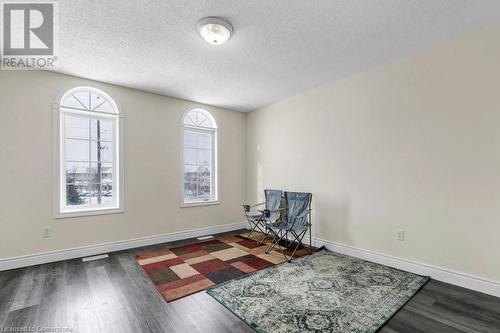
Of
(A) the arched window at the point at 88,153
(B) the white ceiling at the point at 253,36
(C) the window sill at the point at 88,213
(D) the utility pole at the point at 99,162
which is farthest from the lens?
(D) the utility pole at the point at 99,162

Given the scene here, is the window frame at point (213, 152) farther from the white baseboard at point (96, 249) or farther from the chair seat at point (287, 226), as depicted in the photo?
the chair seat at point (287, 226)

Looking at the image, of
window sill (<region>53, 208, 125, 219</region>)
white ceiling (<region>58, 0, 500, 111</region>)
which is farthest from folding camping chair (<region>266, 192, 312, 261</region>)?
window sill (<region>53, 208, 125, 219</region>)

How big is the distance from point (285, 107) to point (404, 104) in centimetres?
205

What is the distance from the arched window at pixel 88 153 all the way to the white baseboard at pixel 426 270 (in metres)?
3.64

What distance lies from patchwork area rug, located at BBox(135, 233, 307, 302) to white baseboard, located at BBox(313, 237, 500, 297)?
67 cm

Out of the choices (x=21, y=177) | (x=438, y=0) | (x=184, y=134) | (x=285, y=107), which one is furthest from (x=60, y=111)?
(x=438, y=0)

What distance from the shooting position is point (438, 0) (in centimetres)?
202

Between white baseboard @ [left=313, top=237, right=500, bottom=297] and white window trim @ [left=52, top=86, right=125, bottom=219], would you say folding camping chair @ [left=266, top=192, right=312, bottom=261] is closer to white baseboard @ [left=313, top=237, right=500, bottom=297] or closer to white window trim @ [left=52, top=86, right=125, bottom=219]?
white baseboard @ [left=313, top=237, right=500, bottom=297]

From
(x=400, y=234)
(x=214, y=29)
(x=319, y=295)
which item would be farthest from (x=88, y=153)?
(x=400, y=234)

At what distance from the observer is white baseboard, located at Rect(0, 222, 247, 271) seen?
3.05m

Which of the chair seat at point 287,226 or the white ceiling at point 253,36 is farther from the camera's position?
the chair seat at point 287,226

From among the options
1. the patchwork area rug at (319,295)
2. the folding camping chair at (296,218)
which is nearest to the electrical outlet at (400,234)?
the patchwork area rug at (319,295)

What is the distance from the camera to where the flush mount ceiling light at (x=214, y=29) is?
2236 mm

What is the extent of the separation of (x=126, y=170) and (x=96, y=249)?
4.13 feet
